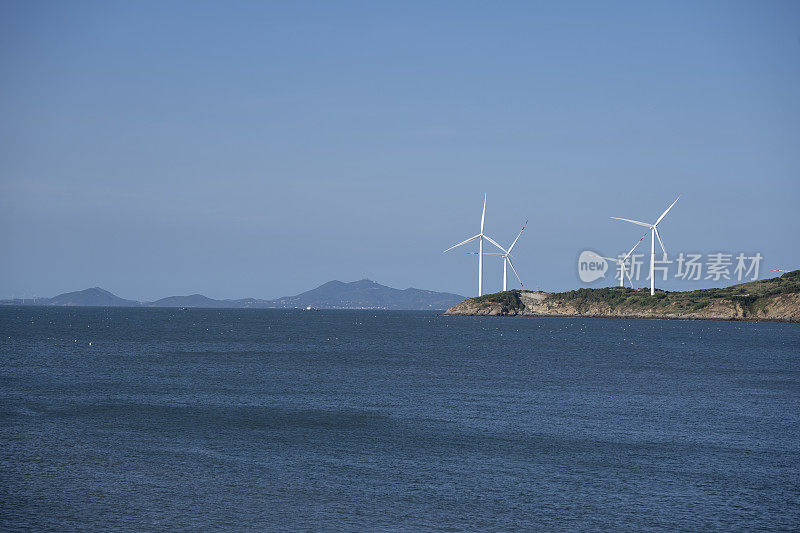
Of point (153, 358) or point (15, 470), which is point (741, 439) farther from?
point (153, 358)

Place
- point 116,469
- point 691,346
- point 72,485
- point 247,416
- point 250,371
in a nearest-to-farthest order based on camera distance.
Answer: point 72,485 → point 116,469 → point 247,416 → point 250,371 → point 691,346

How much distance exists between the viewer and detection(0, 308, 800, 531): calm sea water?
101ft

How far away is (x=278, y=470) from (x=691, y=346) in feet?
408

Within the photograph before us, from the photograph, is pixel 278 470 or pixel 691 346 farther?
pixel 691 346

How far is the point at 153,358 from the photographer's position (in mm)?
102938

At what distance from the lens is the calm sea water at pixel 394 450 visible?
101 ft

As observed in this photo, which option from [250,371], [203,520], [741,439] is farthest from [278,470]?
[250,371]

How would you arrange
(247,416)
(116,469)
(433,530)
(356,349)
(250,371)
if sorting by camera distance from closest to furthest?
(433,530)
(116,469)
(247,416)
(250,371)
(356,349)

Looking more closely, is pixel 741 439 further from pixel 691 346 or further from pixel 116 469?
pixel 691 346

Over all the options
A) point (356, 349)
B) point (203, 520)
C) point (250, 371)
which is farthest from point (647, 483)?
point (356, 349)

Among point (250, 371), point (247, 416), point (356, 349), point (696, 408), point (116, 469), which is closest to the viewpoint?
point (116, 469)

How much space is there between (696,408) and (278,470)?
127 ft

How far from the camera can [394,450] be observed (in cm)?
4234

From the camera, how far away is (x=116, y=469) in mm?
36938
